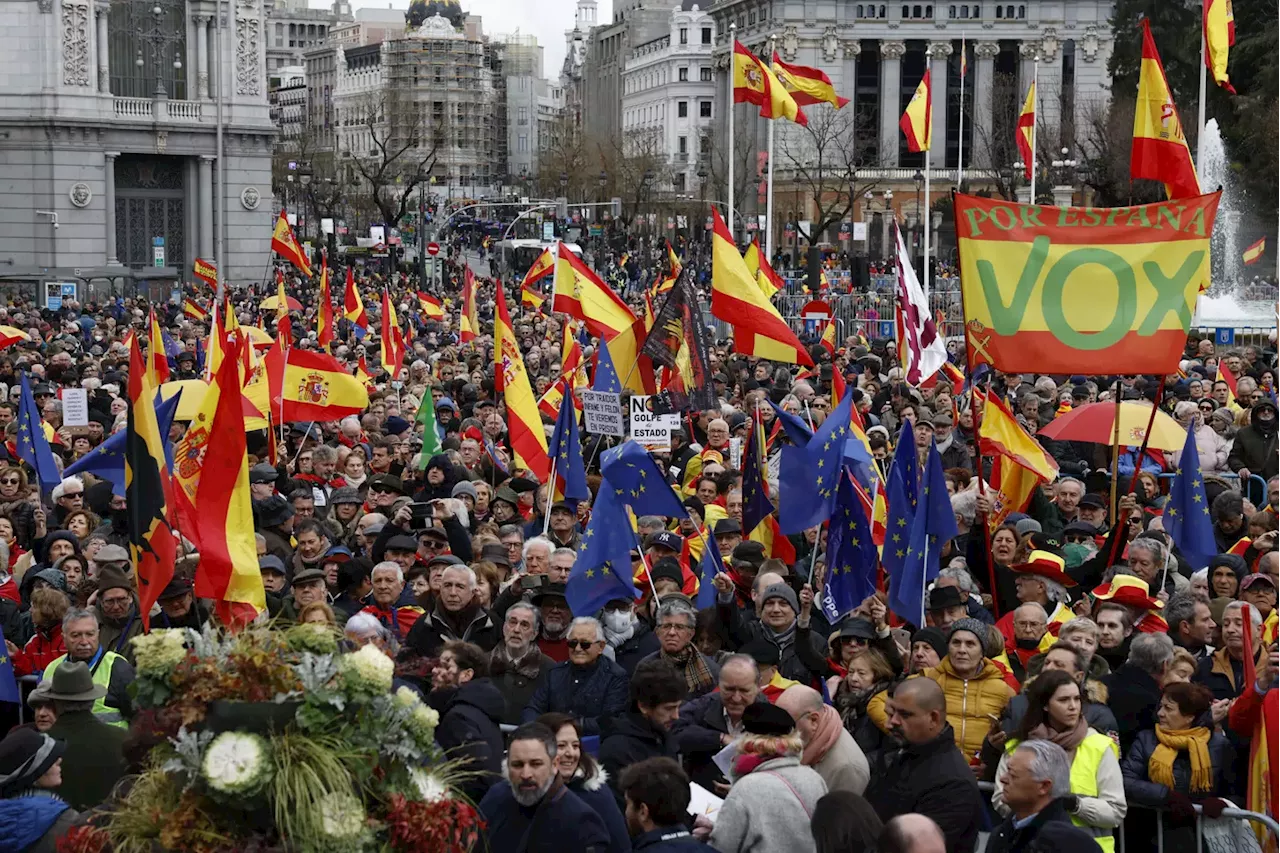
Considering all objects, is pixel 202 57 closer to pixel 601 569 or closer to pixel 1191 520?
pixel 1191 520

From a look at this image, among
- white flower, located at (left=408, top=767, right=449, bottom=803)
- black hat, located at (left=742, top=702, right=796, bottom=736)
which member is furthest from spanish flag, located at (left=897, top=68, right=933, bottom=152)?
Answer: white flower, located at (left=408, top=767, right=449, bottom=803)

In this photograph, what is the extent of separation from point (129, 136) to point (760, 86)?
30689 mm

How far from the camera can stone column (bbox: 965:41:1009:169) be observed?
333ft

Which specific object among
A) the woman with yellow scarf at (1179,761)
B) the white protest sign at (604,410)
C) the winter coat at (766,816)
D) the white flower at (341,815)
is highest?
the white protest sign at (604,410)

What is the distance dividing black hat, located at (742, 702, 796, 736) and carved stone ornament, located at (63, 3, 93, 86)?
2030 inches

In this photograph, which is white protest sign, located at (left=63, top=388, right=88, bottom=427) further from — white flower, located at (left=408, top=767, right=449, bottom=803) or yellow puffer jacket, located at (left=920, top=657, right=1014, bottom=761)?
white flower, located at (left=408, top=767, right=449, bottom=803)

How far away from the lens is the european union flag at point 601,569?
10.3 m

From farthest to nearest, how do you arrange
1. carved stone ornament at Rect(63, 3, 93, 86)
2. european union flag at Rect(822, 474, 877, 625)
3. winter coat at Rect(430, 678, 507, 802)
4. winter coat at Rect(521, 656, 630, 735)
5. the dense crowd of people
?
carved stone ornament at Rect(63, 3, 93, 86) < european union flag at Rect(822, 474, 877, 625) < winter coat at Rect(521, 656, 630, 735) < winter coat at Rect(430, 678, 507, 802) < the dense crowd of people

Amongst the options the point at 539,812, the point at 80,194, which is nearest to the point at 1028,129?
the point at 80,194

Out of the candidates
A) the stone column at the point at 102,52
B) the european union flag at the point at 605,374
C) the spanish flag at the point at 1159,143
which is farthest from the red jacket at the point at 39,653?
the stone column at the point at 102,52

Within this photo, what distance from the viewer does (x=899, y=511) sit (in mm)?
10656

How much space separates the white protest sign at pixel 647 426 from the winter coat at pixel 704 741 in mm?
6832

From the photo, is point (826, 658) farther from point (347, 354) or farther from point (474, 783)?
point (347, 354)

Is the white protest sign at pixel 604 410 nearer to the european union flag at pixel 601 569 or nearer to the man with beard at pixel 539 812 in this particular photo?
the european union flag at pixel 601 569
